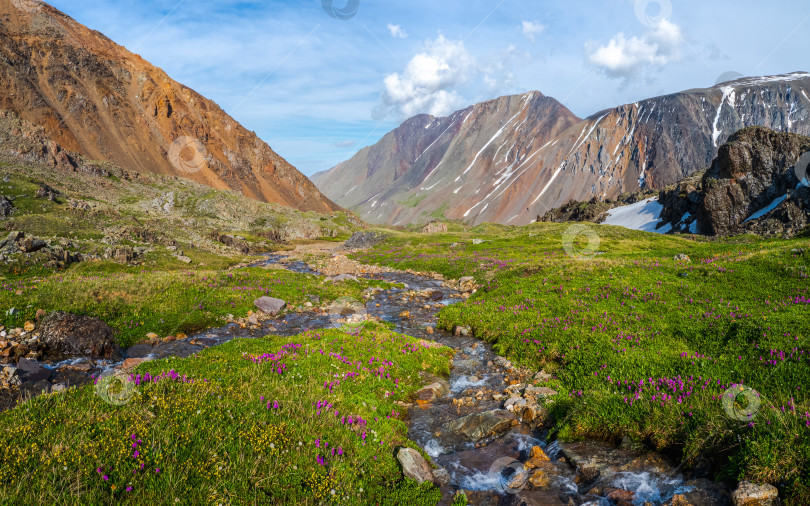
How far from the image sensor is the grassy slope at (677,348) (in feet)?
24.3

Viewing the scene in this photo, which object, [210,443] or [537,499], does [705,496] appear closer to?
[537,499]

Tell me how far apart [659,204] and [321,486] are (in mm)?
180629

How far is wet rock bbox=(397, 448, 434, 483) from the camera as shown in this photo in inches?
317

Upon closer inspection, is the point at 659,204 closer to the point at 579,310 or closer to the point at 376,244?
the point at 376,244

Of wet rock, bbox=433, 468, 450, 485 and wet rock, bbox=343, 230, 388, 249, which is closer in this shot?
wet rock, bbox=433, 468, 450, 485

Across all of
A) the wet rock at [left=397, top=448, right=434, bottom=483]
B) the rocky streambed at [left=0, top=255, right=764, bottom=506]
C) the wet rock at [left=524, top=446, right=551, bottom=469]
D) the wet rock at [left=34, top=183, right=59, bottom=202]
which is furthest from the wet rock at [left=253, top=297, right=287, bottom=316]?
the wet rock at [left=34, top=183, right=59, bottom=202]

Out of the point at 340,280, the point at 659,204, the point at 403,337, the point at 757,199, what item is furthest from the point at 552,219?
the point at 403,337

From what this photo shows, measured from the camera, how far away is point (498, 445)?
9.82 metres

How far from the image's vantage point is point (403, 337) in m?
17.5
